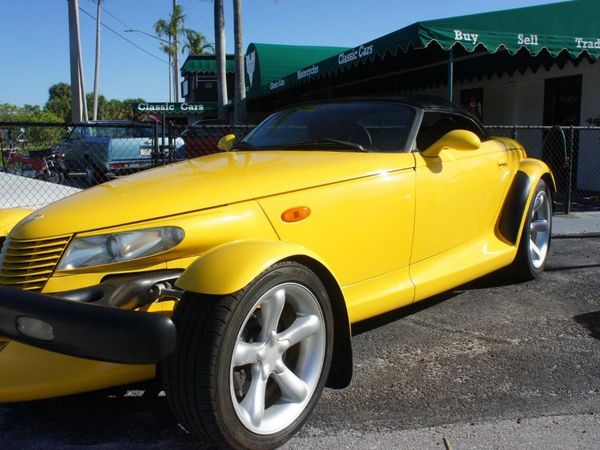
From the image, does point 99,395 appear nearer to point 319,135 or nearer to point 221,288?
point 221,288

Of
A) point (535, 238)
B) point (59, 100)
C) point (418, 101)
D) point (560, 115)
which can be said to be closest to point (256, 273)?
point (418, 101)

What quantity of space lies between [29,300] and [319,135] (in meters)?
2.20

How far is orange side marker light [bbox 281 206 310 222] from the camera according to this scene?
277 cm

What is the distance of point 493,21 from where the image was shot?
7840 millimetres

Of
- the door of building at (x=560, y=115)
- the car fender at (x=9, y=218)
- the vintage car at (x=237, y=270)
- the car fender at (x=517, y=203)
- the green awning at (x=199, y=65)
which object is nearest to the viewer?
the vintage car at (x=237, y=270)

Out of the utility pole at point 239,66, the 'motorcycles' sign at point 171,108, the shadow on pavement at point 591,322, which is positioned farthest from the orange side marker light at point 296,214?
the 'motorcycles' sign at point 171,108

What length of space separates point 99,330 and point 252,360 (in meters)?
0.68

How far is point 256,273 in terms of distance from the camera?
89.3 inches

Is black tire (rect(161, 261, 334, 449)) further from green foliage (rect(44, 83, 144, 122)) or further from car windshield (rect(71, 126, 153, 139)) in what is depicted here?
green foliage (rect(44, 83, 144, 122))

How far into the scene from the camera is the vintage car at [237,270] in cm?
216

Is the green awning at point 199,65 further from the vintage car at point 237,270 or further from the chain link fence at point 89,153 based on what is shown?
the vintage car at point 237,270

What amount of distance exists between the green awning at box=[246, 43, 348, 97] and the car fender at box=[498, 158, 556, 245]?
1439 centimetres

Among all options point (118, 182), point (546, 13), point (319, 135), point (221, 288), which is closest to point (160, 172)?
point (118, 182)

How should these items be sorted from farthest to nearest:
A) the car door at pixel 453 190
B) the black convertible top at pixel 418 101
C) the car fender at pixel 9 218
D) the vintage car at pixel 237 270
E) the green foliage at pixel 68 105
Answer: the green foliage at pixel 68 105 < the black convertible top at pixel 418 101 < the car door at pixel 453 190 < the car fender at pixel 9 218 < the vintage car at pixel 237 270
